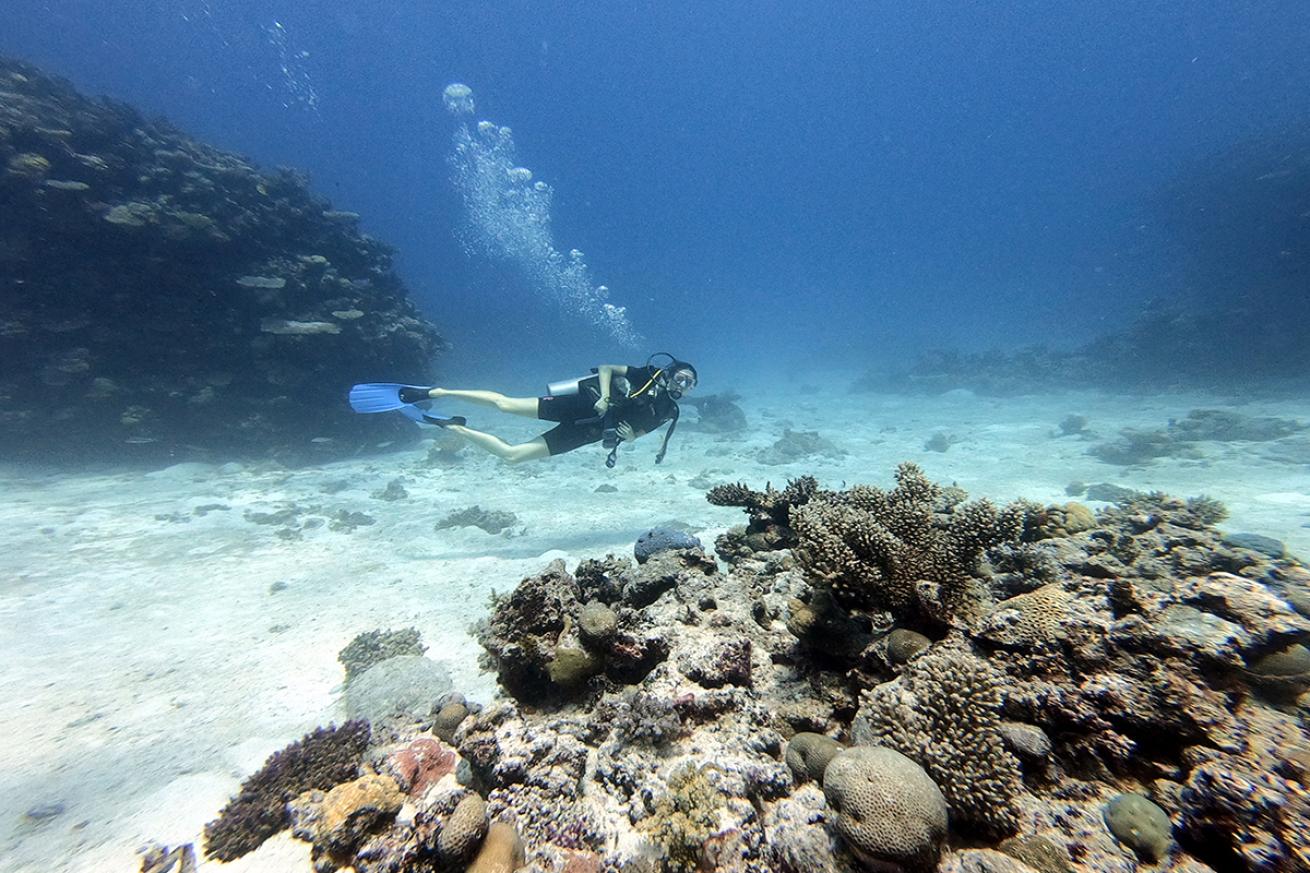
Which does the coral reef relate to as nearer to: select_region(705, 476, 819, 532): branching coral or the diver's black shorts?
select_region(705, 476, 819, 532): branching coral

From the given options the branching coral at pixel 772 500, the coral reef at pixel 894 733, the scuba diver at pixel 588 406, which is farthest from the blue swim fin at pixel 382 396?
the coral reef at pixel 894 733

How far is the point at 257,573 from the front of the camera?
26.9ft

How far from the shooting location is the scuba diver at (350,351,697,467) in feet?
31.9

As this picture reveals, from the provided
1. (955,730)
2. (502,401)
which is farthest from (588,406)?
(955,730)

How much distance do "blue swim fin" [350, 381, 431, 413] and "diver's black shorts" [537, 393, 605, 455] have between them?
113 inches

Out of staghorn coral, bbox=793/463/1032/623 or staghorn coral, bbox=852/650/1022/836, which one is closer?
staghorn coral, bbox=852/650/1022/836

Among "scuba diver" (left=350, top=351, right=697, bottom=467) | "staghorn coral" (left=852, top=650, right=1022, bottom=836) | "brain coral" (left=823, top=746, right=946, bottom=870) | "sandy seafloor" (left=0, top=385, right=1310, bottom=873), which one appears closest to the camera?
"brain coral" (left=823, top=746, right=946, bottom=870)

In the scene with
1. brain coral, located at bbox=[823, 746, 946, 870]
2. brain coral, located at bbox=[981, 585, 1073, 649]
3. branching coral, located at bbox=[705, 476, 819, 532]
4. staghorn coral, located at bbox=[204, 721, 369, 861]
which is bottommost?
staghorn coral, located at bbox=[204, 721, 369, 861]

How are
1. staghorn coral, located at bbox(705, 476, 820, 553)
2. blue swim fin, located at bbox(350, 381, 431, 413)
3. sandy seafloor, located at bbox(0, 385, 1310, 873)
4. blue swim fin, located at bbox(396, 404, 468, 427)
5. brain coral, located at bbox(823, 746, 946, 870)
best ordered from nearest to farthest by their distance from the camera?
brain coral, located at bbox(823, 746, 946, 870), sandy seafloor, located at bbox(0, 385, 1310, 873), staghorn coral, located at bbox(705, 476, 820, 553), blue swim fin, located at bbox(396, 404, 468, 427), blue swim fin, located at bbox(350, 381, 431, 413)

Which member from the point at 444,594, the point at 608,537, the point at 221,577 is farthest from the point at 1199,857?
the point at 221,577

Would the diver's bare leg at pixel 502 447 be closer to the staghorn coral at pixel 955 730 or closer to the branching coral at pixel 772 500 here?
the branching coral at pixel 772 500

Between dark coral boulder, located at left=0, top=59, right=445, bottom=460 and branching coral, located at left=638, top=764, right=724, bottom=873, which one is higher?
dark coral boulder, located at left=0, top=59, right=445, bottom=460

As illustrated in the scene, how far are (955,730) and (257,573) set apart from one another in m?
10.3

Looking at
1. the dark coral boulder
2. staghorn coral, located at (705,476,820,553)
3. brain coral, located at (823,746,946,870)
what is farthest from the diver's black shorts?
the dark coral boulder
